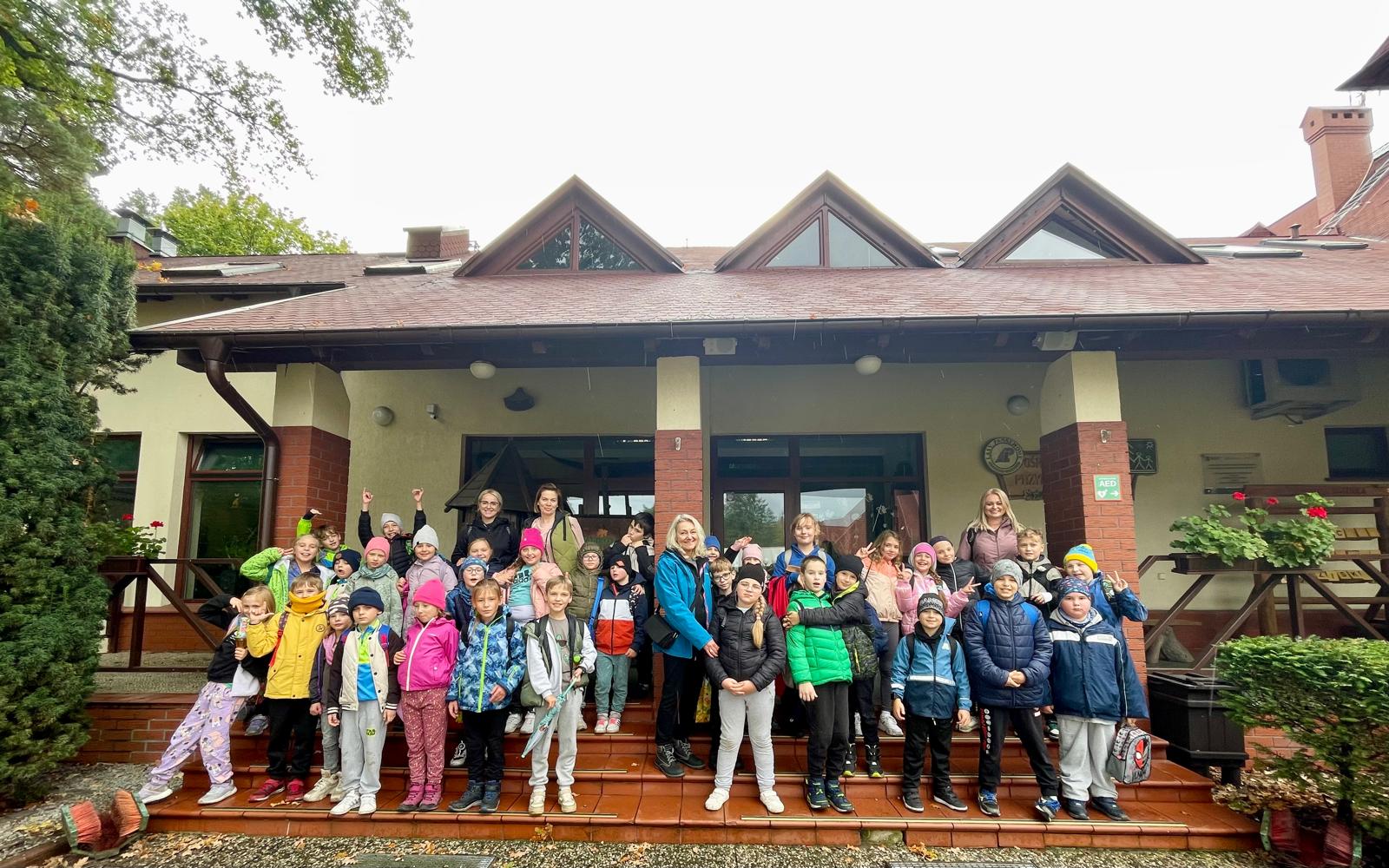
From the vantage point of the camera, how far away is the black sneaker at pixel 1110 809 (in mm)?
4156

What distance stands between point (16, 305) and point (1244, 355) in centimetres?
974

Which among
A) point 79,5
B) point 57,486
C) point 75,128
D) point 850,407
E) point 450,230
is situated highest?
point 450,230

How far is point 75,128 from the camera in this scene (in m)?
5.27

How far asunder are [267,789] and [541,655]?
2.07m

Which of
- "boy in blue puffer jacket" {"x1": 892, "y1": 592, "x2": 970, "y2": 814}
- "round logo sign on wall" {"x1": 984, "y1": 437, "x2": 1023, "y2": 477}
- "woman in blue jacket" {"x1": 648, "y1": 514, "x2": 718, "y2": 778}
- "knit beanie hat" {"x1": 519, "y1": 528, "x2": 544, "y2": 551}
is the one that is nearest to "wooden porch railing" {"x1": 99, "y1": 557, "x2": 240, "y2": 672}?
"knit beanie hat" {"x1": 519, "y1": 528, "x2": 544, "y2": 551}

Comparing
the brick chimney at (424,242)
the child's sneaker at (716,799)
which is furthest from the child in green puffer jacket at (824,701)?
the brick chimney at (424,242)

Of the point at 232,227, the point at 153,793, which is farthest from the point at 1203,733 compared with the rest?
the point at 232,227

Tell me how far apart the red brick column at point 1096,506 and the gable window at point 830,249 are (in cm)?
325

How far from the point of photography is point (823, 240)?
834 centimetres

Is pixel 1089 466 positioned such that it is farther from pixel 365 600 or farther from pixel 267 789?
pixel 267 789

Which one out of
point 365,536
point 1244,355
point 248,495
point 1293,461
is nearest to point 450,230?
point 248,495

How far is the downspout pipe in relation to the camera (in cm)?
587

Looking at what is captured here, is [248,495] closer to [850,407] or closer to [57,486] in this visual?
[57,486]

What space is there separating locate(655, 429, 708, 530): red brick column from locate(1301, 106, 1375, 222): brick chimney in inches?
560
